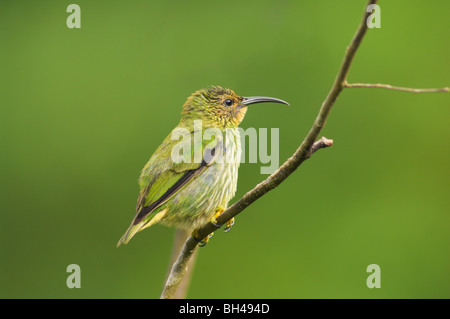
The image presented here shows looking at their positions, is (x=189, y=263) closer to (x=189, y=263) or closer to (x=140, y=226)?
(x=189, y=263)

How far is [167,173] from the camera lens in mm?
4250

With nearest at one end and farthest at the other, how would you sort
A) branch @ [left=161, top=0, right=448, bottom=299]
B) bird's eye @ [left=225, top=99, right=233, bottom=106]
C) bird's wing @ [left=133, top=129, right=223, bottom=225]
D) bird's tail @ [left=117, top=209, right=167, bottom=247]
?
branch @ [left=161, top=0, right=448, bottom=299] → bird's tail @ [left=117, top=209, right=167, bottom=247] → bird's wing @ [left=133, top=129, right=223, bottom=225] → bird's eye @ [left=225, top=99, right=233, bottom=106]

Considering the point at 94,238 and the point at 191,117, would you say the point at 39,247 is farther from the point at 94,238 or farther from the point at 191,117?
the point at 191,117

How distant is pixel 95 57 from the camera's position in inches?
301

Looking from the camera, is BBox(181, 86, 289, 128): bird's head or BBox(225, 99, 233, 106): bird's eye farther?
BBox(225, 99, 233, 106): bird's eye

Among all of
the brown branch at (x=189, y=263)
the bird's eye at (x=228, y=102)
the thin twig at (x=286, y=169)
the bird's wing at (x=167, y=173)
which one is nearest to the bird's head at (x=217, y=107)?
the bird's eye at (x=228, y=102)

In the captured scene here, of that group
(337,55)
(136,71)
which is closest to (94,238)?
(136,71)

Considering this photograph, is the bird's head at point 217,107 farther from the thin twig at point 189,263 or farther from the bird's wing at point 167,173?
the thin twig at point 189,263

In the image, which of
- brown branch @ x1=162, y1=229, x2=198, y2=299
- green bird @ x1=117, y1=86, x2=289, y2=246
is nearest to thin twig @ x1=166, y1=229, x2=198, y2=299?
brown branch @ x1=162, y1=229, x2=198, y2=299

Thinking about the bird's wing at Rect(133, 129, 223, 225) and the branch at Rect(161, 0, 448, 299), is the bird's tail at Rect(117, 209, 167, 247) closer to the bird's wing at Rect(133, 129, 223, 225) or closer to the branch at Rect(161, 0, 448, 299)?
the bird's wing at Rect(133, 129, 223, 225)

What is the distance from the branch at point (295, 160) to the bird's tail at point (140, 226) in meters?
0.37

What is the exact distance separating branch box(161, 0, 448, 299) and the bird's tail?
0.37 m

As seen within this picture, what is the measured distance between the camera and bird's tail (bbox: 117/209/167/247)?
12.7 feet

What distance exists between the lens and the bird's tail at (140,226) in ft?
12.7
